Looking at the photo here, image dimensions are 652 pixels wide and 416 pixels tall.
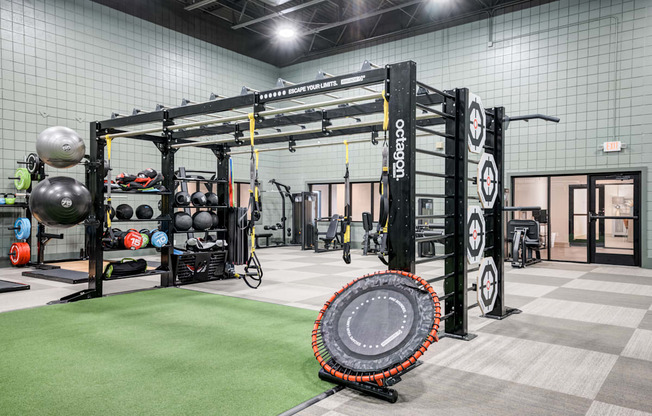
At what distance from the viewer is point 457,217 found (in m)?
3.84

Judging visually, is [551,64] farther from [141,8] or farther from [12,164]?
[12,164]

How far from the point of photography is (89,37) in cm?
945

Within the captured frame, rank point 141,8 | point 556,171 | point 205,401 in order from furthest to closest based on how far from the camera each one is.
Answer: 1. point 141,8
2. point 556,171
3. point 205,401

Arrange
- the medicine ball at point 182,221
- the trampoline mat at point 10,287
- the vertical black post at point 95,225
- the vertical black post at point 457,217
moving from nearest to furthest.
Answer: the vertical black post at point 457,217 < the vertical black post at point 95,225 < the trampoline mat at point 10,287 < the medicine ball at point 182,221

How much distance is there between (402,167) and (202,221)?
4397 millimetres

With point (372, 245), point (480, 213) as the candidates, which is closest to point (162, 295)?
point (480, 213)

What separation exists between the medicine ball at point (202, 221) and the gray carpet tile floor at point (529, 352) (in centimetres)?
87

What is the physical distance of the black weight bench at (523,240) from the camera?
868 centimetres

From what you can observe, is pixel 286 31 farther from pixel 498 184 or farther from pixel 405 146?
pixel 405 146

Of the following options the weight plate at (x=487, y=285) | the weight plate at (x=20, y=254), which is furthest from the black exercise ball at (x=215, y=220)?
the weight plate at (x=487, y=285)

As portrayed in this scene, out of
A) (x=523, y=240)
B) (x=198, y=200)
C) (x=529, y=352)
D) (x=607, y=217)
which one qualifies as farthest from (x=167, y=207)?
(x=607, y=217)

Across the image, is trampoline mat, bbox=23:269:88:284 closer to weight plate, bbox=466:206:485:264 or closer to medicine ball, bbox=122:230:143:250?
medicine ball, bbox=122:230:143:250

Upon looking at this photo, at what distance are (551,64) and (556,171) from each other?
7.55ft

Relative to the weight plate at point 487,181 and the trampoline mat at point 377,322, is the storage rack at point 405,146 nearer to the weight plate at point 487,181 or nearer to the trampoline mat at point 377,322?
the weight plate at point 487,181
